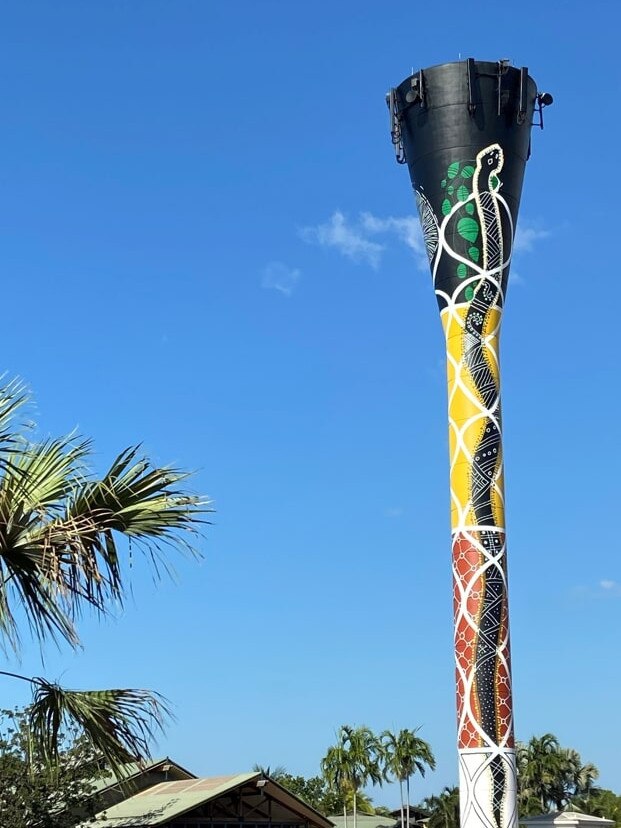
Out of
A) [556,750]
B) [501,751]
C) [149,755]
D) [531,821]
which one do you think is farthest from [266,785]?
[556,750]

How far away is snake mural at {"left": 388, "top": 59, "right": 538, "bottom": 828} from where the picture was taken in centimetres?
3959

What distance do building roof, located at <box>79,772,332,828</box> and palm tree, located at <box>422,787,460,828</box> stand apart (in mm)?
34690

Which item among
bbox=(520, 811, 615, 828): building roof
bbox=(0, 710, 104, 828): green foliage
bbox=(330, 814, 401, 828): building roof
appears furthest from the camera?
bbox=(330, 814, 401, 828): building roof

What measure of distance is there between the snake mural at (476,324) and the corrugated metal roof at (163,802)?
9199mm

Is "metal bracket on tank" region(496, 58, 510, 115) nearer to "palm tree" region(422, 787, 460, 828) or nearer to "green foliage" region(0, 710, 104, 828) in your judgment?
"green foliage" region(0, 710, 104, 828)

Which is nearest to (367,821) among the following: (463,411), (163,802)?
(163,802)

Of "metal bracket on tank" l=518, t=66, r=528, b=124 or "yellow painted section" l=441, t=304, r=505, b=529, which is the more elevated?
"metal bracket on tank" l=518, t=66, r=528, b=124

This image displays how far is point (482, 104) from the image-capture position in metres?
42.8

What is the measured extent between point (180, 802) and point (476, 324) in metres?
19.6

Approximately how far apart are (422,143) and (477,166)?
2.20m

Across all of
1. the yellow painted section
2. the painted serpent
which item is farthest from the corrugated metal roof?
the yellow painted section

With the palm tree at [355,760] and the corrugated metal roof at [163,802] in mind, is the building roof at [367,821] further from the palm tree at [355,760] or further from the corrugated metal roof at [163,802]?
the corrugated metal roof at [163,802]

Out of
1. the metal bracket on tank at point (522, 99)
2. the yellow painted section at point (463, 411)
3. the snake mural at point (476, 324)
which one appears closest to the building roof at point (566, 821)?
the snake mural at point (476, 324)

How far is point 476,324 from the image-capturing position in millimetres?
41719
